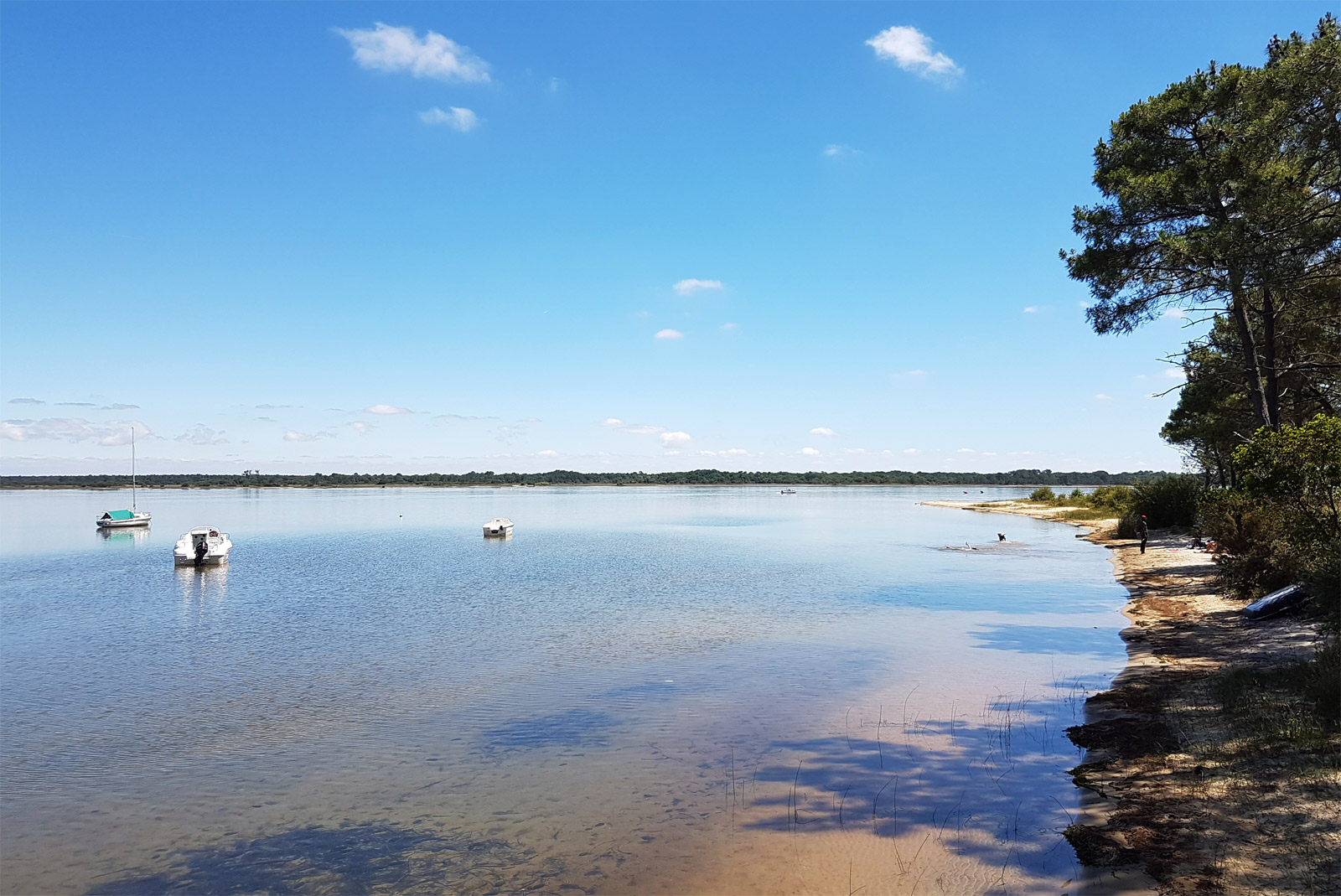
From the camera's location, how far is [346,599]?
3033 cm

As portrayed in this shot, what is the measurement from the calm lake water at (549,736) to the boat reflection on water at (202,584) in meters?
0.31

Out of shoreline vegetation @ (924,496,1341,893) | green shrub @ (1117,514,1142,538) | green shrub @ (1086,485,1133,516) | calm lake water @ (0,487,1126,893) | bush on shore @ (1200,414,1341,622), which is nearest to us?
shoreline vegetation @ (924,496,1341,893)

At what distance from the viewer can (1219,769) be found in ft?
30.2

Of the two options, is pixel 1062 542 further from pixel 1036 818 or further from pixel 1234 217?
pixel 1036 818

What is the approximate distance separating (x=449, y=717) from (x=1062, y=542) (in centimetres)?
4697

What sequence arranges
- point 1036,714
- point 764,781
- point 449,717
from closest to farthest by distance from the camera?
point 764,781 → point 1036,714 → point 449,717

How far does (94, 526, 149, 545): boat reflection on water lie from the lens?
62594 millimetres

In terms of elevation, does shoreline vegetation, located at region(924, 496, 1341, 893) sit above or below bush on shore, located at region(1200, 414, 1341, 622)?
below

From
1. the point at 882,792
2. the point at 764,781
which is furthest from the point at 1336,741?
the point at 764,781

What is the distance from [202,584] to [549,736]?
29.5 m

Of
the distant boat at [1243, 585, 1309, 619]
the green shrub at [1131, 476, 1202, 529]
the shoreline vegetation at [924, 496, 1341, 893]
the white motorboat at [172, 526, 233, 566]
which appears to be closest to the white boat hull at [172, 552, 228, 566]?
the white motorboat at [172, 526, 233, 566]

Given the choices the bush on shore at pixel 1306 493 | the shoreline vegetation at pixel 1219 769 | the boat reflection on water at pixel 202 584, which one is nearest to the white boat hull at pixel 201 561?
the boat reflection on water at pixel 202 584

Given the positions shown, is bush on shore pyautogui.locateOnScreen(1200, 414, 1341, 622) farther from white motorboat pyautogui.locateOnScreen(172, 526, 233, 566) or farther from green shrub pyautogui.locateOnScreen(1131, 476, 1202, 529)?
white motorboat pyautogui.locateOnScreen(172, 526, 233, 566)

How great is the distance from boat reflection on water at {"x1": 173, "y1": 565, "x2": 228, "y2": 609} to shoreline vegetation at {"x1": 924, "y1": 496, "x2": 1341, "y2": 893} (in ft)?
95.1
